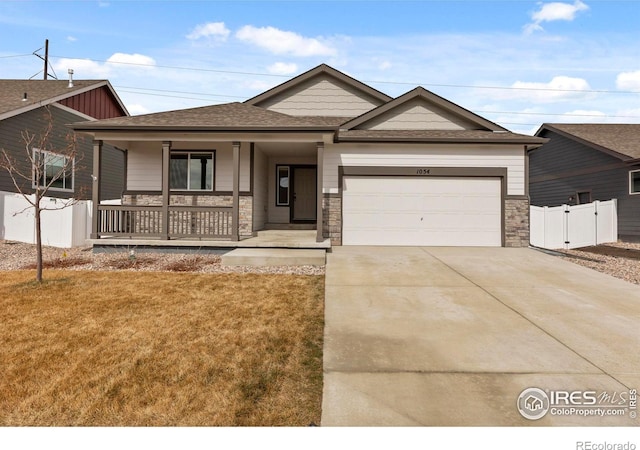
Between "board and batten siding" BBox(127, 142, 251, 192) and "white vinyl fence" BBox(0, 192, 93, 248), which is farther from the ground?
"board and batten siding" BBox(127, 142, 251, 192)

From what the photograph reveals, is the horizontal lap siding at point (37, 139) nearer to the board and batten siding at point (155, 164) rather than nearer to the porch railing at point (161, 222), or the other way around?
the board and batten siding at point (155, 164)

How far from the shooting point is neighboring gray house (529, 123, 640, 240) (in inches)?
555

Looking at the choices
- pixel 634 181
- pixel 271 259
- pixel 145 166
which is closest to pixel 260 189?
pixel 145 166

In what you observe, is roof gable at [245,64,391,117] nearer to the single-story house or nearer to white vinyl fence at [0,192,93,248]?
the single-story house

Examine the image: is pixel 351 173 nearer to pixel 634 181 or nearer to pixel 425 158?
pixel 425 158

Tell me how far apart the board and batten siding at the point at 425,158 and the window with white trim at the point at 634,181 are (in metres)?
7.37

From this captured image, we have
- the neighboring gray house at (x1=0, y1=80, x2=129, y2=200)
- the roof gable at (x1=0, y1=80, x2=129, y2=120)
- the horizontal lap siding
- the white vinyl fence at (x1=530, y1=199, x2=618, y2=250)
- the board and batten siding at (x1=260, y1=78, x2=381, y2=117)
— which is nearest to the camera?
the white vinyl fence at (x1=530, y1=199, x2=618, y2=250)

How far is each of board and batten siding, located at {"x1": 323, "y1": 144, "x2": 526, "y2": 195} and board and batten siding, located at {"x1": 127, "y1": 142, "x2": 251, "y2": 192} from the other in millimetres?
3410

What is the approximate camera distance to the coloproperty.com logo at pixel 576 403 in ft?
8.38

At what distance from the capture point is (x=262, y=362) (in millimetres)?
3273

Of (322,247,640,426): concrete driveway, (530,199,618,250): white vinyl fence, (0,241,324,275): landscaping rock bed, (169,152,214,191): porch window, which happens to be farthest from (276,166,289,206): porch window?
(530,199,618,250): white vinyl fence

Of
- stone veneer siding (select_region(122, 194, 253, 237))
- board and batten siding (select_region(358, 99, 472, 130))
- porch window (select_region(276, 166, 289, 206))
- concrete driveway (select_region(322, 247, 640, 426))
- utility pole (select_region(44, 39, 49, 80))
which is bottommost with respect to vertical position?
concrete driveway (select_region(322, 247, 640, 426))

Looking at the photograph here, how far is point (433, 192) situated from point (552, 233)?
16.3 feet
